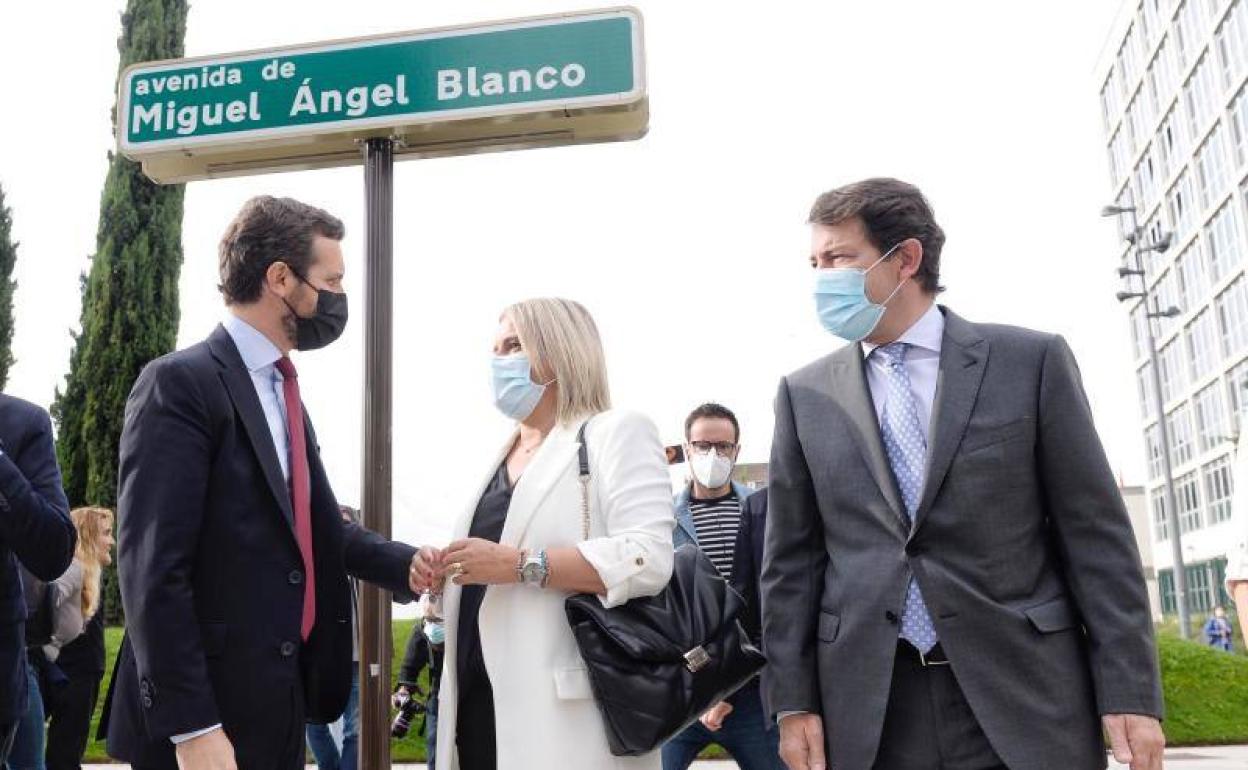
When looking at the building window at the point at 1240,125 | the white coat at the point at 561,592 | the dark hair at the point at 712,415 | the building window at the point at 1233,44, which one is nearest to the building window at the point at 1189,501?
the building window at the point at 1240,125

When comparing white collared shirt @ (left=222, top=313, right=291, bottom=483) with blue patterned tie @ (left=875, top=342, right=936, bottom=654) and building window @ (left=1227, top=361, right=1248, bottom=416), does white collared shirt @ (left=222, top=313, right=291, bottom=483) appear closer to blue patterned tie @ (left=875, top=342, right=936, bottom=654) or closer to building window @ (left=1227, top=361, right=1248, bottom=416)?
blue patterned tie @ (left=875, top=342, right=936, bottom=654)

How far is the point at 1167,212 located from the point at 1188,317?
190 inches

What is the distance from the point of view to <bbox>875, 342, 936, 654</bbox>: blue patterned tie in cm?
256

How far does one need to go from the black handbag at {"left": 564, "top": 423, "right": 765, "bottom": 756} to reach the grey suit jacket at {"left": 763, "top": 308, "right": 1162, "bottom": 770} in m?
0.15

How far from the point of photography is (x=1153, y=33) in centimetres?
4972

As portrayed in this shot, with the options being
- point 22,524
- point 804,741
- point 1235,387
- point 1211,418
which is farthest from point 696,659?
point 1211,418

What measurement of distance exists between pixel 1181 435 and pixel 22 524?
181ft

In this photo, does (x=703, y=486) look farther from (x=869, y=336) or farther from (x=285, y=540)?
(x=285, y=540)

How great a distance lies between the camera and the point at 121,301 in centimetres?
1959

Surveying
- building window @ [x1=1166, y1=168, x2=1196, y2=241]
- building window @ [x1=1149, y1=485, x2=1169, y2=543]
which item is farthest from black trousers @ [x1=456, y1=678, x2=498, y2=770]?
building window @ [x1=1149, y1=485, x2=1169, y2=543]

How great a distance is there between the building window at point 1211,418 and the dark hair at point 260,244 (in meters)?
47.8

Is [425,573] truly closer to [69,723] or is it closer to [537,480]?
[537,480]

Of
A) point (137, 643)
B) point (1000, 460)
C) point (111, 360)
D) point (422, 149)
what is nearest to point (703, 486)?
point (422, 149)

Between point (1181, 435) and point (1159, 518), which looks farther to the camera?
point (1159, 518)
